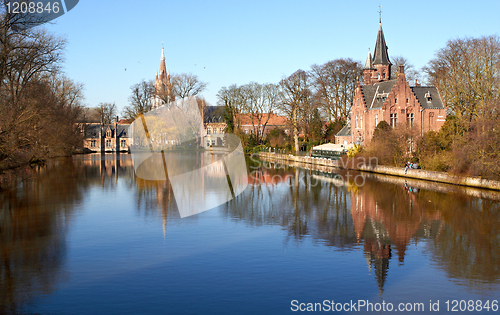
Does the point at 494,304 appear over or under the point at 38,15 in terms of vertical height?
under

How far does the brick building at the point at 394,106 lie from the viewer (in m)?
42.3

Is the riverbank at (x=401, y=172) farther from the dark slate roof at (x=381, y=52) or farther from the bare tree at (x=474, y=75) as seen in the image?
the dark slate roof at (x=381, y=52)

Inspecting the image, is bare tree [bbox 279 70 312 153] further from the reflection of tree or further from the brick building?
the reflection of tree

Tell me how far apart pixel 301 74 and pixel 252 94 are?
12210mm

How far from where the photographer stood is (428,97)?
43344 millimetres

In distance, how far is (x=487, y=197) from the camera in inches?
803

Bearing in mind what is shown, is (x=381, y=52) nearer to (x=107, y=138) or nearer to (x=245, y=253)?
(x=245, y=253)

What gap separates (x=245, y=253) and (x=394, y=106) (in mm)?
34953

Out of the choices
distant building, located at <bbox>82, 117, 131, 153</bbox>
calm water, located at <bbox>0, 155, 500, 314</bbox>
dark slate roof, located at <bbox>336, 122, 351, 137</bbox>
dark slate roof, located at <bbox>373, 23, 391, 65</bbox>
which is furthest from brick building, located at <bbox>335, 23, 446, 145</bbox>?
distant building, located at <bbox>82, 117, 131, 153</bbox>

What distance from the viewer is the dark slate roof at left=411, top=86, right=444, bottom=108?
43.2m

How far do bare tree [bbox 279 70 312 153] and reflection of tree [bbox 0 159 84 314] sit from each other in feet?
99.0

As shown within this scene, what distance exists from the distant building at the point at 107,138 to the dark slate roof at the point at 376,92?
164 ft

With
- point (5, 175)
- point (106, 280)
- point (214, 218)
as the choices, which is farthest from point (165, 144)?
point (106, 280)

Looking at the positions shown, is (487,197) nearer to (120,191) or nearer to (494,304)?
(494,304)
